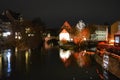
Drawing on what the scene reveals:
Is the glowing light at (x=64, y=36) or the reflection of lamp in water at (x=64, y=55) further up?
the glowing light at (x=64, y=36)

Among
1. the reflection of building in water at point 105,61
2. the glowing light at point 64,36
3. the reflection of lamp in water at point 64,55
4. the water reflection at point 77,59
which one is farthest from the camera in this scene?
the glowing light at point 64,36

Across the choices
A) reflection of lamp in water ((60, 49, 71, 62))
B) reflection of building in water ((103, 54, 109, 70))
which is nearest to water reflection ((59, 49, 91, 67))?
reflection of lamp in water ((60, 49, 71, 62))

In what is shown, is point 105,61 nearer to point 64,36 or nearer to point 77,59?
point 77,59

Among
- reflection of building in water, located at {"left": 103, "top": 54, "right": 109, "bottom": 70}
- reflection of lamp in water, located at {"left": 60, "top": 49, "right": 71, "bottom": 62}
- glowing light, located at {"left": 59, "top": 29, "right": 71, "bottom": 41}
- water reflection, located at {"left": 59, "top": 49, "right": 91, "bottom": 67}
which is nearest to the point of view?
reflection of building in water, located at {"left": 103, "top": 54, "right": 109, "bottom": 70}

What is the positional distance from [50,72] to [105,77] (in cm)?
641

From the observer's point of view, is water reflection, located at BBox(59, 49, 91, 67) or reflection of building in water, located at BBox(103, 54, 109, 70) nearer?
reflection of building in water, located at BBox(103, 54, 109, 70)

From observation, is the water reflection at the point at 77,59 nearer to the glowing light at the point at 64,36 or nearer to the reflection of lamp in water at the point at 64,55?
the reflection of lamp in water at the point at 64,55

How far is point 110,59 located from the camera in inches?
1086

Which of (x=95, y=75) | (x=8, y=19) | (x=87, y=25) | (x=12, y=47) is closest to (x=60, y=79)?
(x=95, y=75)

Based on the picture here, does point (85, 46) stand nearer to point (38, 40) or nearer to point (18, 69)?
point (38, 40)

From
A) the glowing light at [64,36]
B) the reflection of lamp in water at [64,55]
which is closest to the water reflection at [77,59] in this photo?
the reflection of lamp in water at [64,55]

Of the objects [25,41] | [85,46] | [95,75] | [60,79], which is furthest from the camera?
[85,46]

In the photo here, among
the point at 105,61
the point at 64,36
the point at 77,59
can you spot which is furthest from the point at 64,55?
the point at 64,36

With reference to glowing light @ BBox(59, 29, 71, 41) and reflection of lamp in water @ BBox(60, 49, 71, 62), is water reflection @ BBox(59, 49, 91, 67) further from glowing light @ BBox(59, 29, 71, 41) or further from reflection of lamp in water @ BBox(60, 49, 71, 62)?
glowing light @ BBox(59, 29, 71, 41)
